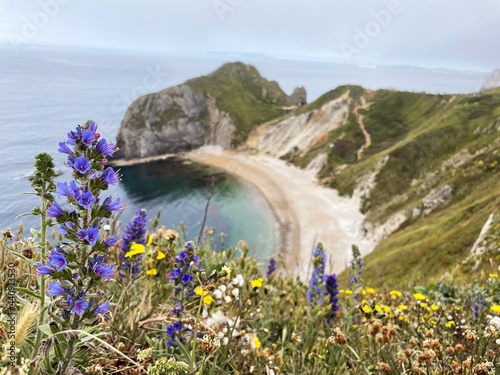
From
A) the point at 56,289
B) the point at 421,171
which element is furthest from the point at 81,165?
the point at 421,171

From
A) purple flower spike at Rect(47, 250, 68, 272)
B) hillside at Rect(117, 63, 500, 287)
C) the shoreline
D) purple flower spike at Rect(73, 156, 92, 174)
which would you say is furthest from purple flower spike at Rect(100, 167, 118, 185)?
the shoreline

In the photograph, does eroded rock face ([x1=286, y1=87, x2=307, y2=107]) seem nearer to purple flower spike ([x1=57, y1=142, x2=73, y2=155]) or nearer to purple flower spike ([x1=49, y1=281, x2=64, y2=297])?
purple flower spike ([x1=57, y1=142, x2=73, y2=155])

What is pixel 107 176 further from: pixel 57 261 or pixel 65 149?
pixel 57 261

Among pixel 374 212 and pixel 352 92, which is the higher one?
pixel 352 92

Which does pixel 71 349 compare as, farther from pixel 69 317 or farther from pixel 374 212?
pixel 374 212

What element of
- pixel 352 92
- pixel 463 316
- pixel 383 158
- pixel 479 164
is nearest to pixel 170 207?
pixel 383 158
